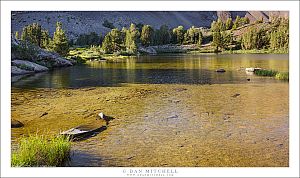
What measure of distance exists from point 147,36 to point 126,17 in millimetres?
1134

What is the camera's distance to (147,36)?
508 cm

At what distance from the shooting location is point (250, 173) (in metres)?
3.34

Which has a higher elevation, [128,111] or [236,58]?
[236,58]

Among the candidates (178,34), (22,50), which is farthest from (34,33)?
(178,34)

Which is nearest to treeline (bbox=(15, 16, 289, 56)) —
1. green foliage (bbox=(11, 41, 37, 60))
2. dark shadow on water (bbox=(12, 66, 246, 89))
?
green foliage (bbox=(11, 41, 37, 60))

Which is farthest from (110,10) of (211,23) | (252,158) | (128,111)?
(252,158)

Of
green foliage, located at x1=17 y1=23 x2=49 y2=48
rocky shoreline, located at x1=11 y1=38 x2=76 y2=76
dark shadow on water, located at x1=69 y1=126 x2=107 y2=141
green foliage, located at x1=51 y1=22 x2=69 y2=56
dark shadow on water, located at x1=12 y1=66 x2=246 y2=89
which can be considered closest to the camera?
dark shadow on water, located at x1=69 y1=126 x2=107 y2=141

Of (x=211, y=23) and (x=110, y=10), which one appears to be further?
(x=211, y=23)

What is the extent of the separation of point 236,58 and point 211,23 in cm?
121

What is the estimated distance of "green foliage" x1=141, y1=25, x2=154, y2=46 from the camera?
16.0 ft

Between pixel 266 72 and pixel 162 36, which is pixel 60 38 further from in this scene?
pixel 266 72

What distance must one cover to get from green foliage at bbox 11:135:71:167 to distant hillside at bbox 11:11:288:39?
1.42 meters

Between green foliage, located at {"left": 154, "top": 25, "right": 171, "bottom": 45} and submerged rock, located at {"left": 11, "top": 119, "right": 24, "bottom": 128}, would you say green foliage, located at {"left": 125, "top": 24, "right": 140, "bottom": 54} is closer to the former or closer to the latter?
green foliage, located at {"left": 154, "top": 25, "right": 171, "bottom": 45}

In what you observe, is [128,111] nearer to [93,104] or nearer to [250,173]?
[93,104]
